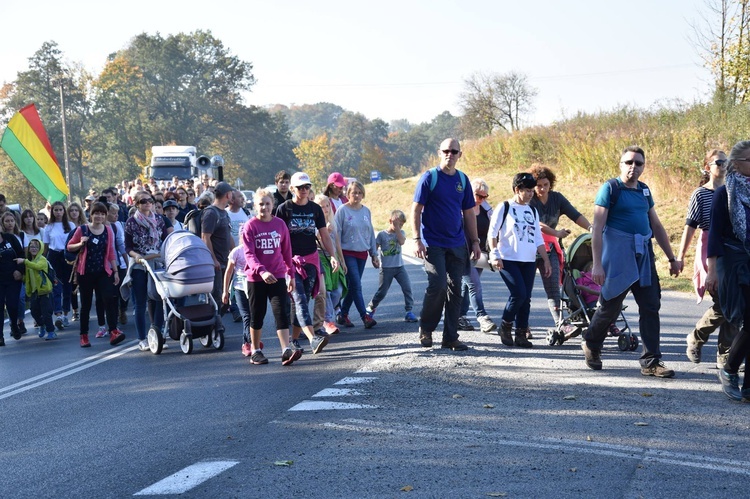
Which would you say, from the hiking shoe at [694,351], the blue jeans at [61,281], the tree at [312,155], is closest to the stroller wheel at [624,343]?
the hiking shoe at [694,351]

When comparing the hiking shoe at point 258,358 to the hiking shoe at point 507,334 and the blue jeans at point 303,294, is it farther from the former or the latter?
the hiking shoe at point 507,334

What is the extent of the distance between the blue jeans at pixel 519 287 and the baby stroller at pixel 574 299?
36cm

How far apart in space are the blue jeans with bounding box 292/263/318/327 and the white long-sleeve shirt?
2050mm

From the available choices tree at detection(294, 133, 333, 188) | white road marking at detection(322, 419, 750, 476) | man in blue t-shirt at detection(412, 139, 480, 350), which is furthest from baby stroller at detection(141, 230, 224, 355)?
tree at detection(294, 133, 333, 188)

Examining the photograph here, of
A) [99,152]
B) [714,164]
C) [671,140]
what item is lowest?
[714,164]

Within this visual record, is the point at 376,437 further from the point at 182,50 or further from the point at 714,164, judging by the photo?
the point at 182,50

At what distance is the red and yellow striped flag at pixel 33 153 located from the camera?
1875cm

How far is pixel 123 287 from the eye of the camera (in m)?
11.6

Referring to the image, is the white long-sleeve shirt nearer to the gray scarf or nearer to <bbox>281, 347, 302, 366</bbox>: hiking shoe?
<bbox>281, 347, 302, 366</bbox>: hiking shoe

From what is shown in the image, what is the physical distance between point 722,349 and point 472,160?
3437 cm

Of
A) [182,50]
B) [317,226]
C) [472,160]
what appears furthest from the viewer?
[182,50]

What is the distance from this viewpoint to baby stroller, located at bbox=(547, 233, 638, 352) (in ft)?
31.9

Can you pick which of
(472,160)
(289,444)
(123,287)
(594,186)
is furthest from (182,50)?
(289,444)

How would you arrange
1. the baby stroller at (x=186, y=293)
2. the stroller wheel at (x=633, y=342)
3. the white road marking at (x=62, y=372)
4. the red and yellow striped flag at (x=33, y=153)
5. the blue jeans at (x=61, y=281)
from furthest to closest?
the red and yellow striped flag at (x=33, y=153) < the blue jeans at (x=61, y=281) < the baby stroller at (x=186, y=293) < the stroller wheel at (x=633, y=342) < the white road marking at (x=62, y=372)
